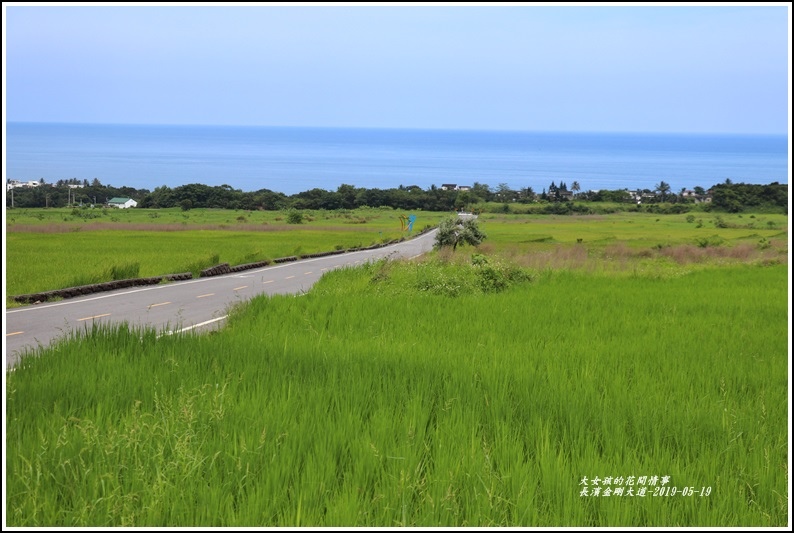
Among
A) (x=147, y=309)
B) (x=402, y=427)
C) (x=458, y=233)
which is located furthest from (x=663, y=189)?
(x=402, y=427)

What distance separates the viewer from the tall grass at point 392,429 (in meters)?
4.68

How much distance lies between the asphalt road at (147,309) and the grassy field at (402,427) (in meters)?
2.75

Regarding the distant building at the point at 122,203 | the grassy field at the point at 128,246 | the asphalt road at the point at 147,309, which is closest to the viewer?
the asphalt road at the point at 147,309

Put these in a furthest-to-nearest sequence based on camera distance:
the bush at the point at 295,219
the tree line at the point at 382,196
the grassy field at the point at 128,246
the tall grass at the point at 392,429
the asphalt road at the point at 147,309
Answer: the bush at the point at 295,219 < the tree line at the point at 382,196 < the grassy field at the point at 128,246 < the asphalt road at the point at 147,309 < the tall grass at the point at 392,429

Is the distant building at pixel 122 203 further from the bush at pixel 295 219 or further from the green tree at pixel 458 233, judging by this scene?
the green tree at pixel 458 233

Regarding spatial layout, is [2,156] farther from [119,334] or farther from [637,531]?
[119,334]

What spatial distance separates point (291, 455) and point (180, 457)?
0.73 m

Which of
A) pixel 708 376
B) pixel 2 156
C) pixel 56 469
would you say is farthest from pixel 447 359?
pixel 2 156

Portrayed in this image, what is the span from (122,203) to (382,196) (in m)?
34.3

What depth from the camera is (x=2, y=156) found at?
4.36 m

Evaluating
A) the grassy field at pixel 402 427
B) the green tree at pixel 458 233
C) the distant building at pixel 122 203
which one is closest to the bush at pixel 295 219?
the distant building at pixel 122 203

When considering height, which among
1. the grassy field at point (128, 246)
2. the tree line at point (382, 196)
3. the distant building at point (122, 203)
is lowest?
the grassy field at point (128, 246)

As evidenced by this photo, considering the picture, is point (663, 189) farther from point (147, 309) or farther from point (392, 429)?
point (392, 429)

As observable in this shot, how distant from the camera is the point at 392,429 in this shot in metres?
5.91
